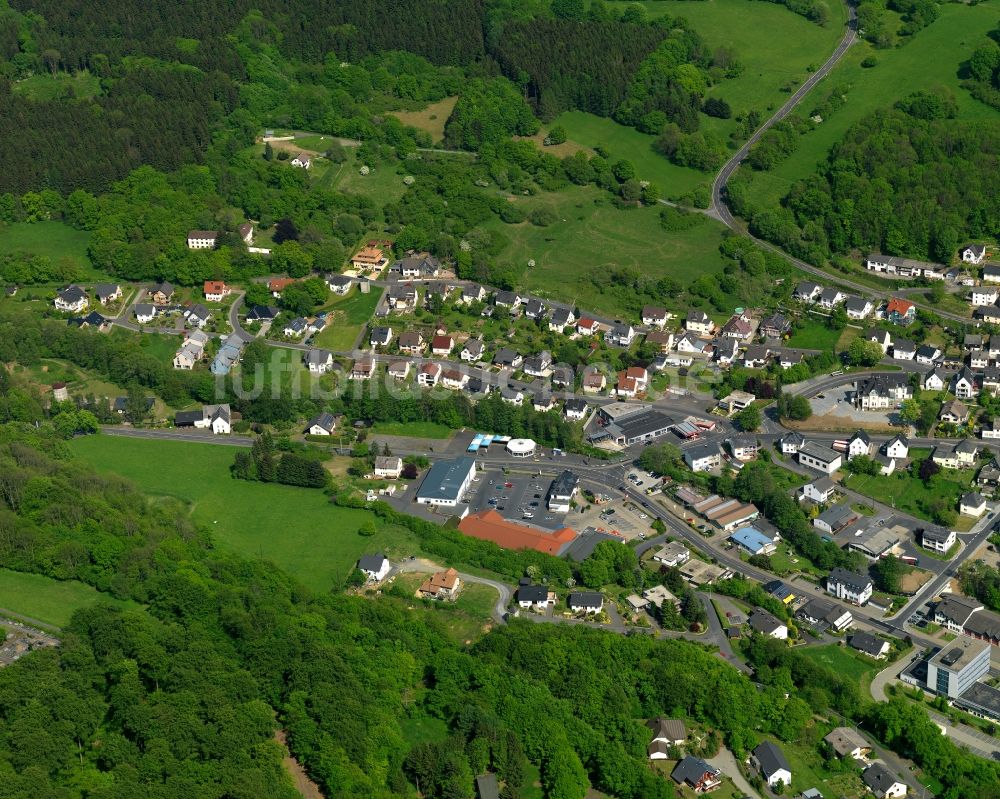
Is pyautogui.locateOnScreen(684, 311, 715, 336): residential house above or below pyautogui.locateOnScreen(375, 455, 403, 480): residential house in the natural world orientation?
above

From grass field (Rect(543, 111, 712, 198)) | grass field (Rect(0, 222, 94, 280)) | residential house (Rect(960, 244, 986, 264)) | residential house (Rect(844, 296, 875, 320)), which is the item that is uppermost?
residential house (Rect(960, 244, 986, 264))

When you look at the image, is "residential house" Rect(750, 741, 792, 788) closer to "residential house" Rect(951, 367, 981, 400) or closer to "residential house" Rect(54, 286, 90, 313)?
"residential house" Rect(951, 367, 981, 400)

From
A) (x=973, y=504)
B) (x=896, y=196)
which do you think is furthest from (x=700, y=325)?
(x=973, y=504)

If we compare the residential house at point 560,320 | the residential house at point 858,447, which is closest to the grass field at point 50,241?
the residential house at point 560,320

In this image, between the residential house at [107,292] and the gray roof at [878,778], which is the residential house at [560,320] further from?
the gray roof at [878,778]

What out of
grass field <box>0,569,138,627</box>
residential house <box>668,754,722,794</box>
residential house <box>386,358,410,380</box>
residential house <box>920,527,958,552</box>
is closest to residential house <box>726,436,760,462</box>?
residential house <box>920,527,958,552</box>

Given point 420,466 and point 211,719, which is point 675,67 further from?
point 211,719
